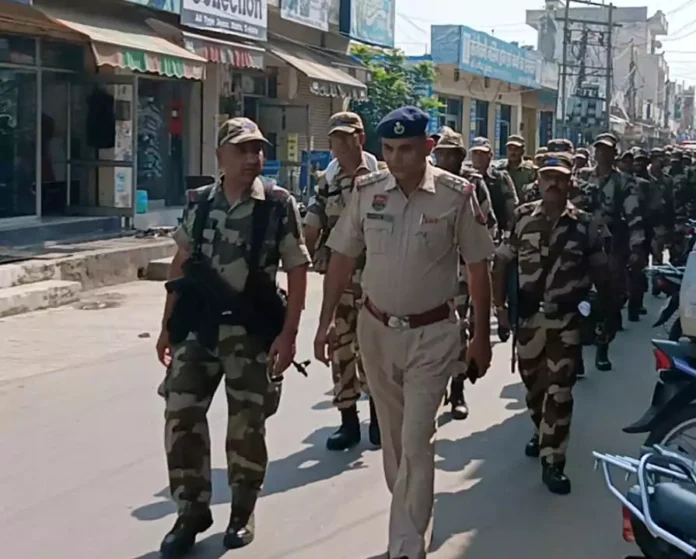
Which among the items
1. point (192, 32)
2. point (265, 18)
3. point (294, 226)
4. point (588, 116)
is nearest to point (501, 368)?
point (294, 226)

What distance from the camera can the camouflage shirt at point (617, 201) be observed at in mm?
10680

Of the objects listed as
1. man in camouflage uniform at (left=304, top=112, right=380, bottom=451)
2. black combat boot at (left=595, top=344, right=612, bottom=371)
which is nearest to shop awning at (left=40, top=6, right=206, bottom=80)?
black combat boot at (left=595, top=344, right=612, bottom=371)

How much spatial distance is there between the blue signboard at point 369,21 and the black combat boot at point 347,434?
1832cm

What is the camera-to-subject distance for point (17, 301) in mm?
11453

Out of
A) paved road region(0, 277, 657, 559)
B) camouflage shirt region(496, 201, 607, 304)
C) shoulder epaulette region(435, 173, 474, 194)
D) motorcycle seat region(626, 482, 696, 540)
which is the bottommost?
paved road region(0, 277, 657, 559)

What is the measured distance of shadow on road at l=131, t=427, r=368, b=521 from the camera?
5762mm

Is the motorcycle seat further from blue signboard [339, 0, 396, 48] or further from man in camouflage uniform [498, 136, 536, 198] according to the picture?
blue signboard [339, 0, 396, 48]

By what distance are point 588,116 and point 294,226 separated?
41417 mm

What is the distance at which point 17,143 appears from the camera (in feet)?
50.4

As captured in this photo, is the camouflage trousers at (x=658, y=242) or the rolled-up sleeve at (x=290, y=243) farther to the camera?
the camouflage trousers at (x=658, y=242)

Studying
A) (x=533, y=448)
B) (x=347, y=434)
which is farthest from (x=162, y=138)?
(x=533, y=448)

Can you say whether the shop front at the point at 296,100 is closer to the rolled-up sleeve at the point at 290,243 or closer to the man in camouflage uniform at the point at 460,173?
the man in camouflage uniform at the point at 460,173

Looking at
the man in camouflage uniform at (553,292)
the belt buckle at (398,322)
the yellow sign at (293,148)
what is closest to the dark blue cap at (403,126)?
the belt buckle at (398,322)

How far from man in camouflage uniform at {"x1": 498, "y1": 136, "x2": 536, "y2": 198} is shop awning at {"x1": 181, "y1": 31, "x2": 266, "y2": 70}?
5.98m
